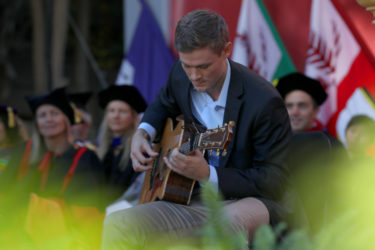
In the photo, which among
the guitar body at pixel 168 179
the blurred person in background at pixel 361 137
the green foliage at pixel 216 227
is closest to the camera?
the green foliage at pixel 216 227

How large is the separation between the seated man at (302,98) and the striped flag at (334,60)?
0.40 ft

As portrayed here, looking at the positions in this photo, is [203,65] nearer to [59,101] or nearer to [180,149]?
[180,149]

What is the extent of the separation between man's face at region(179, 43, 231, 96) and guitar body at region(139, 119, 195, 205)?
0.27 m

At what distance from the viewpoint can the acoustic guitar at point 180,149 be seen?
2.10m

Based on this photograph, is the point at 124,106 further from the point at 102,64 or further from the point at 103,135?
the point at 102,64

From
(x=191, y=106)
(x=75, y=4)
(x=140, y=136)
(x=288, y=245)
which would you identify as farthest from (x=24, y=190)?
(x=75, y=4)

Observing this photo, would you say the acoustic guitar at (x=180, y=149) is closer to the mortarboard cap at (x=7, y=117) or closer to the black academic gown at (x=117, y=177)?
the black academic gown at (x=117, y=177)

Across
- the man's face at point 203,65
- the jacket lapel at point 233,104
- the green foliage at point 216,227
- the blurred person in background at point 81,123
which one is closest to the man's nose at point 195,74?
the man's face at point 203,65

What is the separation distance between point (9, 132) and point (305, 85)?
2870 mm

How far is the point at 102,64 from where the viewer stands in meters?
13.1

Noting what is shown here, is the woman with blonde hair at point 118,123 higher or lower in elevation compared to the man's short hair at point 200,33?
lower

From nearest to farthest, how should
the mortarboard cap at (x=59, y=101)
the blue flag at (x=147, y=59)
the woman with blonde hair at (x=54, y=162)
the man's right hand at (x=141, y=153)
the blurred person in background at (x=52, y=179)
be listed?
the man's right hand at (x=141, y=153) → the blurred person in background at (x=52, y=179) → the woman with blonde hair at (x=54, y=162) → the mortarboard cap at (x=59, y=101) → the blue flag at (x=147, y=59)

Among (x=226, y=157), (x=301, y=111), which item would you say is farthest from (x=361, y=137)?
(x=226, y=157)

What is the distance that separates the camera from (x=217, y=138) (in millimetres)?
2105
